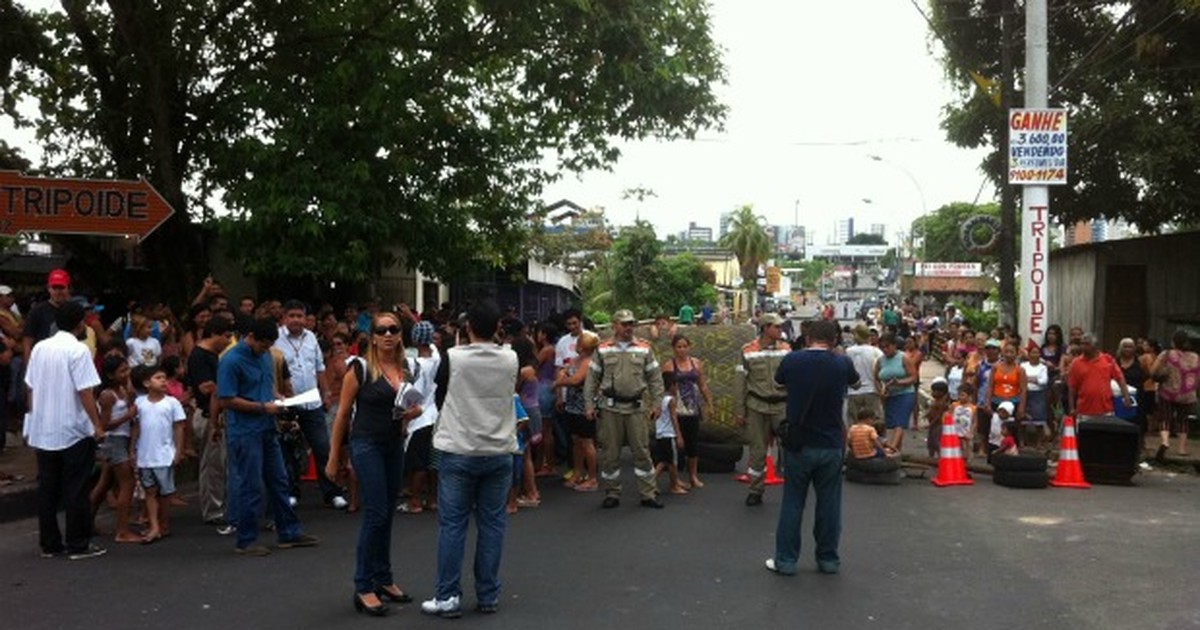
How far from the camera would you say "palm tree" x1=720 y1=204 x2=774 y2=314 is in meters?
78.4

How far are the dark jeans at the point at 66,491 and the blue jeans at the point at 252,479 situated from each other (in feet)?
3.40

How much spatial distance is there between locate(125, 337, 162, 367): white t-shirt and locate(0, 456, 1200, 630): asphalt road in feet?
6.75

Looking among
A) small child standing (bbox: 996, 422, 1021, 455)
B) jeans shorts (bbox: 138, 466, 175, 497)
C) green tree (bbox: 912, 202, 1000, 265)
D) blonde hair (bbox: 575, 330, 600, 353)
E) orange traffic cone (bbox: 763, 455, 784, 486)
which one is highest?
green tree (bbox: 912, 202, 1000, 265)

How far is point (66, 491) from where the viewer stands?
7.98m

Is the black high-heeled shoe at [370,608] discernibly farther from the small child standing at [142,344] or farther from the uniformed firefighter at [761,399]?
the small child standing at [142,344]

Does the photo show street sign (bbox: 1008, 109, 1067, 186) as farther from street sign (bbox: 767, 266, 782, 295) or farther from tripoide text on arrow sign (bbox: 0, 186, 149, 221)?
street sign (bbox: 767, 266, 782, 295)

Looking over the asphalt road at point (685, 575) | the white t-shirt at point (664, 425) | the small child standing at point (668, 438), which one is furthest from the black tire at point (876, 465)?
the white t-shirt at point (664, 425)

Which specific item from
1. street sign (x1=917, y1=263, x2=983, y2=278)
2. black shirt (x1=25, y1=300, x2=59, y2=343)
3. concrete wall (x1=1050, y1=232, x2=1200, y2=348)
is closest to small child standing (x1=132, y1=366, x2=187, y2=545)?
black shirt (x1=25, y1=300, x2=59, y2=343)

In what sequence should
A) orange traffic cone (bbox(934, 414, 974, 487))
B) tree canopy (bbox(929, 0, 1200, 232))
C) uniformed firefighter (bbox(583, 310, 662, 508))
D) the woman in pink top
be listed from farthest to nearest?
tree canopy (bbox(929, 0, 1200, 232)) → the woman in pink top → orange traffic cone (bbox(934, 414, 974, 487)) → uniformed firefighter (bbox(583, 310, 662, 508))

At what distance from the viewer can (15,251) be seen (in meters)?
24.3

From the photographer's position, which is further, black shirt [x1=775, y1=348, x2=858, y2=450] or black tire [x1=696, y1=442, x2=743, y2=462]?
black tire [x1=696, y1=442, x2=743, y2=462]

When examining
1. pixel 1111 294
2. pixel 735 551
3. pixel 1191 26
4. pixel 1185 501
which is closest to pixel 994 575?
pixel 735 551

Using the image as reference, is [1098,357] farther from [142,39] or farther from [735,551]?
[142,39]

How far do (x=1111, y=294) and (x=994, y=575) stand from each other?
49.5ft
